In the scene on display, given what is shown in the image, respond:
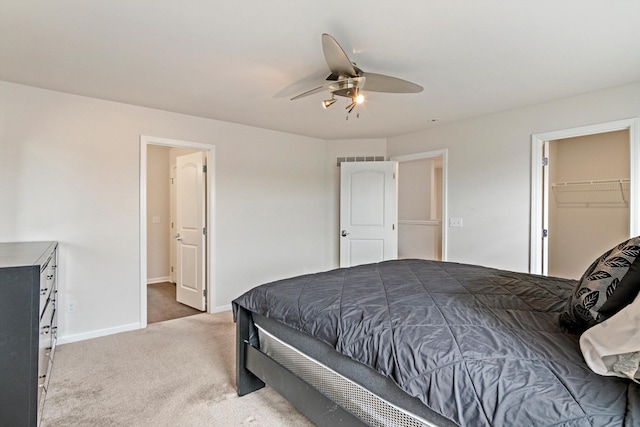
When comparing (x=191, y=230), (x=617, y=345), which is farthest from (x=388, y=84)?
(x=191, y=230)

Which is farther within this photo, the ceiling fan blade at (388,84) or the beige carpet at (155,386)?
the ceiling fan blade at (388,84)

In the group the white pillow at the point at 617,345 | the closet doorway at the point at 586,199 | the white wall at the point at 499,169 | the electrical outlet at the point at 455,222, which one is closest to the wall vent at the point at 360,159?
the white wall at the point at 499,169

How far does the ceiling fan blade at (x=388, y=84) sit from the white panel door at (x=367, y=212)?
257 centimetres

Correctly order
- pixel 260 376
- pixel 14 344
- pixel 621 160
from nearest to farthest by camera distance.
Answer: pixel 14 344 < pixel 260 376 < pixel 621 160

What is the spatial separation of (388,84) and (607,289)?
65.0 inches

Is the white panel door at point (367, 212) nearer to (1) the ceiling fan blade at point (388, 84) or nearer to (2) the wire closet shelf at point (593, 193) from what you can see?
(2) the wire closet shelf at point (593, 193)

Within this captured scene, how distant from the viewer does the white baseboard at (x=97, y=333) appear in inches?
125

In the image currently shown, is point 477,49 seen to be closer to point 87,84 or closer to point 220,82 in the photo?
point 220,82

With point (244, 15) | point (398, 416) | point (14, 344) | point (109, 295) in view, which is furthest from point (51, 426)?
point (244, 15)

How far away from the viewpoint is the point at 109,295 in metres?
3.42

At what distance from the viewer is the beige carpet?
2006 mm

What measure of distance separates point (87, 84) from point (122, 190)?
1.03 m

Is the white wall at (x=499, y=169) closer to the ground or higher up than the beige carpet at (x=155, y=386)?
higher up

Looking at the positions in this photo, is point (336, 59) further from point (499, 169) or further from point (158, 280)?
point (158, 280)
